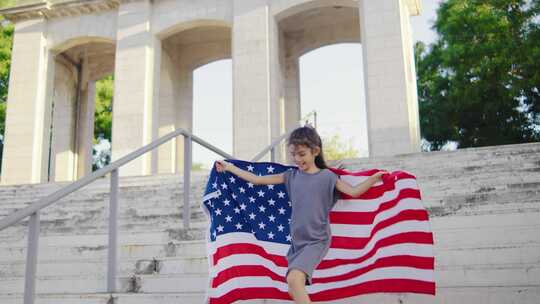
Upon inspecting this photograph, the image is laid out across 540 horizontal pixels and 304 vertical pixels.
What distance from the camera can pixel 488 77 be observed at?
20.7m

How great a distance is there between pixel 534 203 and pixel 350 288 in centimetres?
253

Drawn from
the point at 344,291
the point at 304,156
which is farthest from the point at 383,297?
the point at 304,156

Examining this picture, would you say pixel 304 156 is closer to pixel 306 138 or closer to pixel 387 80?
pixel 306 138

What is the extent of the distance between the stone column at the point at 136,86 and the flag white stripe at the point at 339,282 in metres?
10.7

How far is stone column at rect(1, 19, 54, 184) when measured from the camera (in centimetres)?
1587

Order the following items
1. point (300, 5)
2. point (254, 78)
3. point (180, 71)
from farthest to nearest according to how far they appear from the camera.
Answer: point (180, 71)
point (300, 5)
point (254, 78)

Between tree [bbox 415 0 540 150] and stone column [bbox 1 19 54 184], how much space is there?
1501 cm

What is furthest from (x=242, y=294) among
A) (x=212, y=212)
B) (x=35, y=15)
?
(x=35, y=15)

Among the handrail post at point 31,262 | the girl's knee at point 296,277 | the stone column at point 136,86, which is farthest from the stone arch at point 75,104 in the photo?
the girl's knee at point 296,277

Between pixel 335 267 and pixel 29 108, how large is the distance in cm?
1462

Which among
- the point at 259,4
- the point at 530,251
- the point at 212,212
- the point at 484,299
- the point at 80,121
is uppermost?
the point at 259,4

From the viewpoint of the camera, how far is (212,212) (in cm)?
426

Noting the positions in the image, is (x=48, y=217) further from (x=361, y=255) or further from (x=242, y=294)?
(x=361, y=255)

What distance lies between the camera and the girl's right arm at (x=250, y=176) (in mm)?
3973
